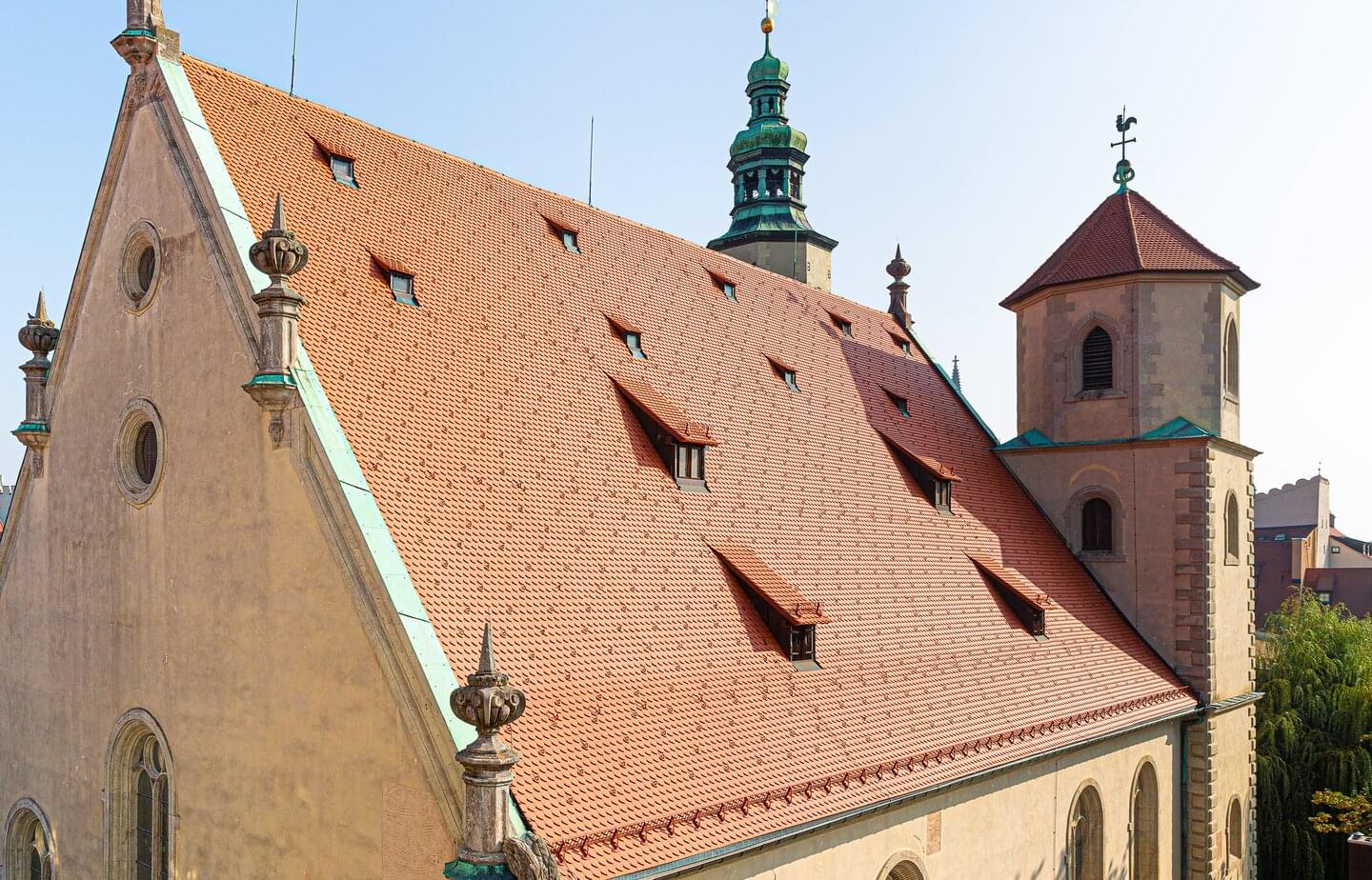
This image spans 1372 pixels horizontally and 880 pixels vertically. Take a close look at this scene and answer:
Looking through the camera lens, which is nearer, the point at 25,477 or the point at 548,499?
the point at 548,499

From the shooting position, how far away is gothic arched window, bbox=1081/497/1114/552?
75.4ft

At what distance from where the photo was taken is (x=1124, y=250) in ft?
76.6

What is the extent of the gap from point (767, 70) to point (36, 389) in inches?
976

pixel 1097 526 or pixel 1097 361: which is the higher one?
pixel 1097 361

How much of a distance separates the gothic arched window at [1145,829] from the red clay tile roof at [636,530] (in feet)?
4.31

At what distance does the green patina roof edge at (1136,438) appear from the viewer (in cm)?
2216

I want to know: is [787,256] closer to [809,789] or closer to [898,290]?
[898,290]

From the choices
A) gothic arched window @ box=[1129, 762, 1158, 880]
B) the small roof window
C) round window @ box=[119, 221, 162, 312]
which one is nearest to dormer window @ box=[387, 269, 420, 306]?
round window @ box=[119, 221, 162, 312]

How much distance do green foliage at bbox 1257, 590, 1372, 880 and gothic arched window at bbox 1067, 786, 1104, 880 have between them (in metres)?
9.47

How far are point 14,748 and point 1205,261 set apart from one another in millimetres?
22072

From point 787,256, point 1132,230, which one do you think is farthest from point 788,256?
point 1132,230

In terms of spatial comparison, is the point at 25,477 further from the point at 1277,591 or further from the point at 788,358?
the point at 1277,591

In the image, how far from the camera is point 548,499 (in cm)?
1317

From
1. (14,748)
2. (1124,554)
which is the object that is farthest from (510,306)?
(1124,554)
